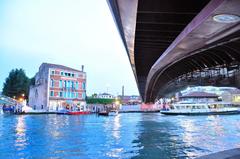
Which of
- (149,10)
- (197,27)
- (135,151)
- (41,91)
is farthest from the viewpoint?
(41,91)

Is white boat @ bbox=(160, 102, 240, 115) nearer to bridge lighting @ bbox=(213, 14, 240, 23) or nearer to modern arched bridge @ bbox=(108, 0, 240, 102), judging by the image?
modern arched bridge @ bbox=(108, 0, 240, 102)

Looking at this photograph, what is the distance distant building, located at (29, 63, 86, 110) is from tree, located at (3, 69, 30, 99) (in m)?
10.3

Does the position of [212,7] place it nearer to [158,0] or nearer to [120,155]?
[158,0]

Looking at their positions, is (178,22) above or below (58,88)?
below

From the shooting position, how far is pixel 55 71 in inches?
2318

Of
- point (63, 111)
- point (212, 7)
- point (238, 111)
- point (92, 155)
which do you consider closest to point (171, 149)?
point (92, 155)

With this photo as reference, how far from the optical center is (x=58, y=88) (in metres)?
59.3

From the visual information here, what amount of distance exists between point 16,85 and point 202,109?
51.1 meters

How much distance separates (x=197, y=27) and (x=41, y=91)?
5848 centimetres

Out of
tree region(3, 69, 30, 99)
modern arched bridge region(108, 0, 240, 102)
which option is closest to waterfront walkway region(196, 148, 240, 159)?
modern arched bridge region(108, 0, 240, 102)

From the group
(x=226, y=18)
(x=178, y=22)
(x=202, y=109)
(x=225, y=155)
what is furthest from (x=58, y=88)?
(x=226, y=18)

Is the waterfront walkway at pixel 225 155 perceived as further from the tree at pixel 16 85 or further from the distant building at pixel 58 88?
the tree at pixel 16 85

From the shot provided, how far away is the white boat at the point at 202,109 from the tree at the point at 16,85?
41476 mm

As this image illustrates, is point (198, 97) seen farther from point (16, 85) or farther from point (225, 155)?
point (225, 155)
